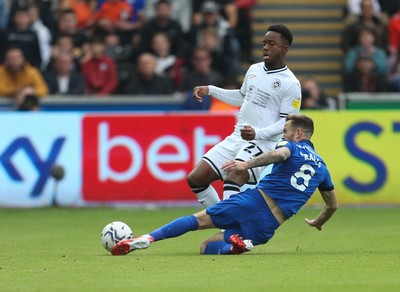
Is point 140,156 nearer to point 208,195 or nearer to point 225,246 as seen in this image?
point 208,195

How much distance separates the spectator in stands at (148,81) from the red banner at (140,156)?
5.52 ft

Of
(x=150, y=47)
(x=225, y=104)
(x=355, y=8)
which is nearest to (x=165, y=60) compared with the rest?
(x=150, y=47)

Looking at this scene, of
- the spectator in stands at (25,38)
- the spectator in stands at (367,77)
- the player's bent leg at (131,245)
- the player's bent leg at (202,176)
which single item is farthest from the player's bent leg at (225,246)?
the spectator in stands at (25,38)

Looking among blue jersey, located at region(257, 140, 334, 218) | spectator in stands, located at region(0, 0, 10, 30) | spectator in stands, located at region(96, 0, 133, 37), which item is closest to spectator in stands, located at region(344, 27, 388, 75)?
spectator in stands, located at region(96, 0, 133, 37)

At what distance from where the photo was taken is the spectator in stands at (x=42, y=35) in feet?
69.8

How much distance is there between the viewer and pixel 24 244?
12.7 metres

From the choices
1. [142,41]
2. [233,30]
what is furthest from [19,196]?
[233,30]

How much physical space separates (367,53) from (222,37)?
269 centimetres

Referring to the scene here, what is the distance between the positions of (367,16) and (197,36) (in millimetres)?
3142

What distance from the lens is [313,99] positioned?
19.8 m

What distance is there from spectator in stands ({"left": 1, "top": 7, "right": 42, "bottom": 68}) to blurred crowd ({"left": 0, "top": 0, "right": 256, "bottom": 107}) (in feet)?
0.06

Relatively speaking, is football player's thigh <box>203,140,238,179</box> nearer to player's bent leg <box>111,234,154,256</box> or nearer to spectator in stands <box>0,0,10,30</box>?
player's bent leg <box>111,234,154,256</box>

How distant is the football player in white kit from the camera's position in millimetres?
11766

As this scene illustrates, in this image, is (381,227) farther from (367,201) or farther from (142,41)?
(142,41)
